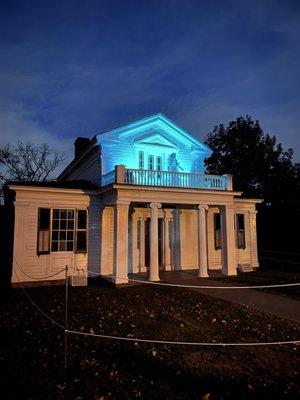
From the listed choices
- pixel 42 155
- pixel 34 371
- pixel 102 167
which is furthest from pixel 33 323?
pixel 42 155

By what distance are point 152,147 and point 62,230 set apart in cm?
630

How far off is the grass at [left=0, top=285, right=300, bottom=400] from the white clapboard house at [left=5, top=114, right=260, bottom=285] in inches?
162

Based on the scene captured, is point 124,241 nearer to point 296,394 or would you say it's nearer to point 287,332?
point 287,332

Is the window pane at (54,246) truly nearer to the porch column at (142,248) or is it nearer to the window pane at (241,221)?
the porch column at (142,248)

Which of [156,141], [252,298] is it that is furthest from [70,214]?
[252,298]

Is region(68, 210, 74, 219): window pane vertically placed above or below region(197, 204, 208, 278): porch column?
above

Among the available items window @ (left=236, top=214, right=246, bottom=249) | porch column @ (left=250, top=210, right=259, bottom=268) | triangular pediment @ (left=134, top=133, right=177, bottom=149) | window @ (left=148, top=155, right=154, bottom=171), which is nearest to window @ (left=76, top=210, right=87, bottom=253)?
window @ (left=148, top=155, right=154, bottom=171)

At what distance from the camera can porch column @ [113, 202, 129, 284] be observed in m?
12.6

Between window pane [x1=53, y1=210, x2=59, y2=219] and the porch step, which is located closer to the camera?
window pane [x1=53, y1=210, x2=59, y2=219]

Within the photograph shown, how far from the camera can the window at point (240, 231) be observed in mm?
17733

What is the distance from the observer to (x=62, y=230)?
1374 centimetres

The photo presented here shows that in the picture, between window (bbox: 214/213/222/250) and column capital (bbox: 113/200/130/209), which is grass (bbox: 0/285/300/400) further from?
window (bbox: 214/213/222/250)

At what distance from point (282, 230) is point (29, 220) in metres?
25.0

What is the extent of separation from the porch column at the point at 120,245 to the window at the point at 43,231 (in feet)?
9.84
